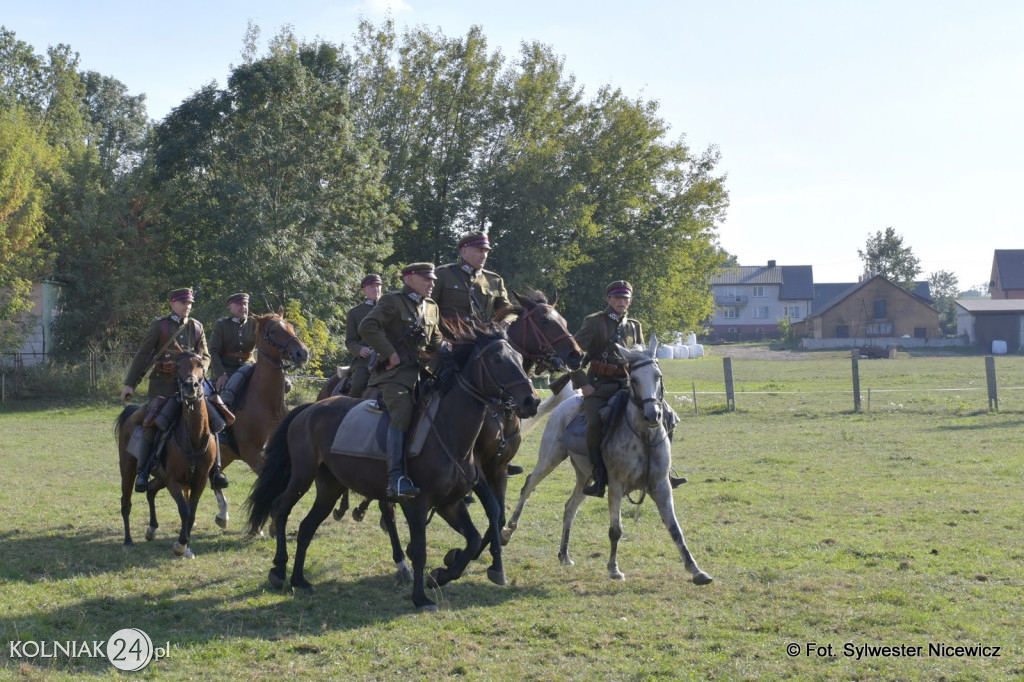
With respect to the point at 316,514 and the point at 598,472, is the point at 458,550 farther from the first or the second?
the point at 598,472

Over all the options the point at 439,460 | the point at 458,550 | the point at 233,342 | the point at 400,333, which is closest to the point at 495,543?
the point at 458,550

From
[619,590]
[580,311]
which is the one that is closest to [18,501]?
[619,590]

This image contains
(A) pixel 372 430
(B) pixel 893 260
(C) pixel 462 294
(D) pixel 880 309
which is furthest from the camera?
(B) pixel 893 260

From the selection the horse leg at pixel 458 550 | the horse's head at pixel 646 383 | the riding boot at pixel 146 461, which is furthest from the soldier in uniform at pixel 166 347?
the horse's head at pixel 646 383

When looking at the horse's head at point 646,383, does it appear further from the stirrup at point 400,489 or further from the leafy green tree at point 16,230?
the leafy green tree at point 16,230

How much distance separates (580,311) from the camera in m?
43.9

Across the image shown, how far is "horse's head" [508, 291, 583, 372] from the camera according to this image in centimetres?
841

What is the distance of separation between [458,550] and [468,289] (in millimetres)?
2780

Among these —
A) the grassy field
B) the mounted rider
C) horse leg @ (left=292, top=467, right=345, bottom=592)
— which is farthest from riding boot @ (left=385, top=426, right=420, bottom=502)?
the mounted rider

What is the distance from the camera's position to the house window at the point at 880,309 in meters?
92.2

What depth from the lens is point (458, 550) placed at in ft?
26.6

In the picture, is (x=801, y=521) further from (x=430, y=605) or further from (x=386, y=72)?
(x=386, y=72)

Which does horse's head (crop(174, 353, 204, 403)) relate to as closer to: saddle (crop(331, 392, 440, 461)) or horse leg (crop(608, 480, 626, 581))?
saddle (crop(331, 392, 440, 461))

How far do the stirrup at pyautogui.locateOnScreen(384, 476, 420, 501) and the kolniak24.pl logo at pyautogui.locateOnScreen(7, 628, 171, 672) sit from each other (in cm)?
197
